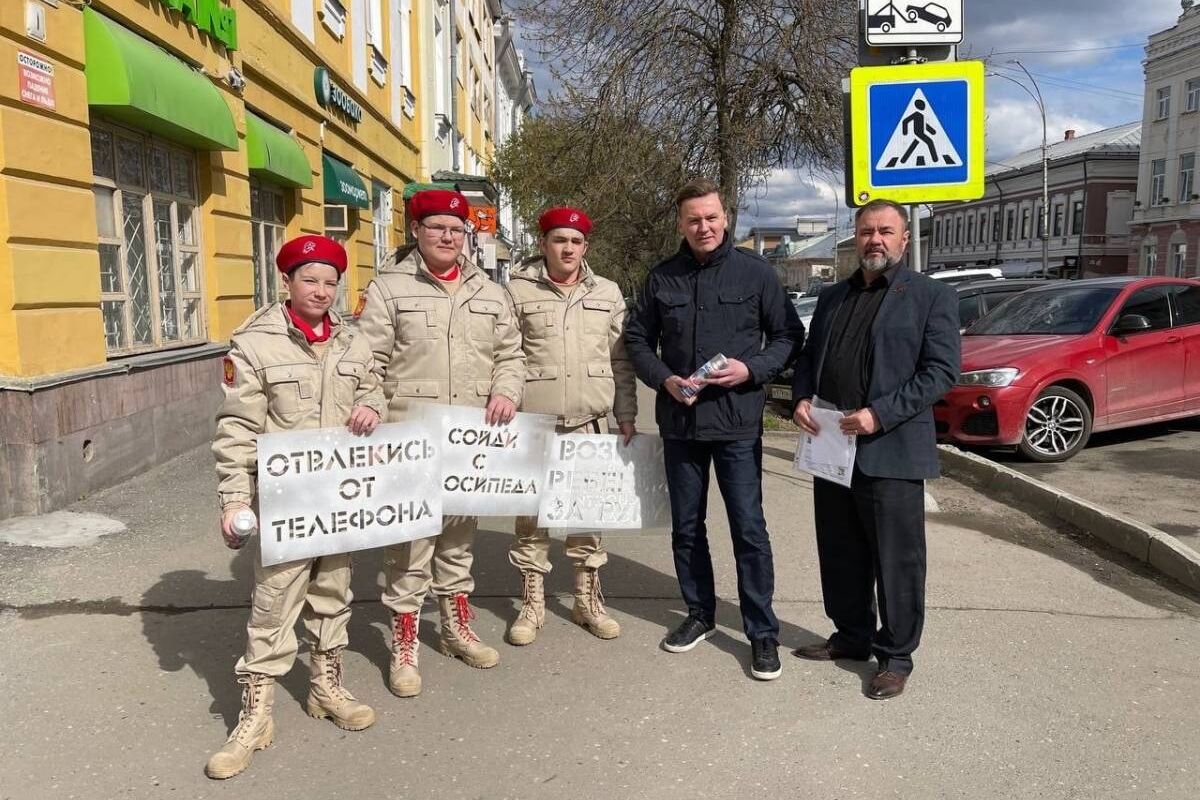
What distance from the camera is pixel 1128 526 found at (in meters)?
5.36

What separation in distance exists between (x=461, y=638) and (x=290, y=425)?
1265 millimetres

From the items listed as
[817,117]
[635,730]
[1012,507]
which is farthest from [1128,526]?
[817,117]

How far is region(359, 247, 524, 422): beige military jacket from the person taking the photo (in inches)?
141

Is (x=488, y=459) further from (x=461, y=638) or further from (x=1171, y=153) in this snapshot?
(x=1171, y=153)

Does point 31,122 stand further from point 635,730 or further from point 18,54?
point 635,730

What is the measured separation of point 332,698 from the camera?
3279 millimetres

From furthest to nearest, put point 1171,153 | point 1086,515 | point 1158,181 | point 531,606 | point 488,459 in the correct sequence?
point 1158,181 → point 1171,153 → point 1086,515 → point 531,606 → point 488,459

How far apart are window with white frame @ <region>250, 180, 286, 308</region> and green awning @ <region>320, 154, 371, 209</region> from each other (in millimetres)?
1468

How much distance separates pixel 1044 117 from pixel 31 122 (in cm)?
4054

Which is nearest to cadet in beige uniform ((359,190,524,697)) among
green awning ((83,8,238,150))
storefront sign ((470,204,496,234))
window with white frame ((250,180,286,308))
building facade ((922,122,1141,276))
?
green awning ((83,8,238,150))

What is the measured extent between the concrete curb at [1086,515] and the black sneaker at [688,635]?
2.68m

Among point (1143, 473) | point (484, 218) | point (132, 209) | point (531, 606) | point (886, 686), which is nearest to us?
point (886, 686)

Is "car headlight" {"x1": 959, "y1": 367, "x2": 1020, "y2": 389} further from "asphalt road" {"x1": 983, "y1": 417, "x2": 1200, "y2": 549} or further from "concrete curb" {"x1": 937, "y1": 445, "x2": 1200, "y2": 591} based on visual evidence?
"asphalt road" {"x1": 983, "y1": 417, "x2": 1200, "y2": 549}

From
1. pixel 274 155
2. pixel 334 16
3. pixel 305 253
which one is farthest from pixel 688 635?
pixel 334 16
